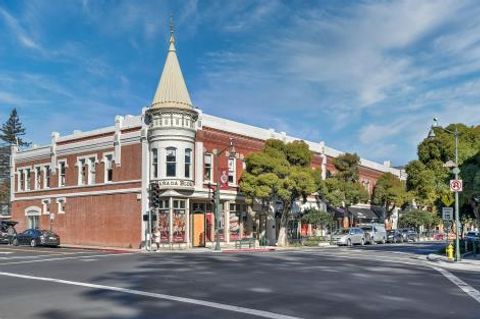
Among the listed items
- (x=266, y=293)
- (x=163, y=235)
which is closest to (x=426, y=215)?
(x=163, y=235)

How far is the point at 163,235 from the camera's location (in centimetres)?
3972

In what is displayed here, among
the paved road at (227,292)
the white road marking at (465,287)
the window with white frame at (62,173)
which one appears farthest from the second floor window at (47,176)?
the white road marking at (465,287)

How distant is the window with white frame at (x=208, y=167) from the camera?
4241 cm

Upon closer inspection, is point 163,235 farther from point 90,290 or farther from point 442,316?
point 442,316

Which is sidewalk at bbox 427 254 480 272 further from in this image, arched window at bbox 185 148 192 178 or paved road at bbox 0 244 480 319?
arched window at bbox 185 148 192 178

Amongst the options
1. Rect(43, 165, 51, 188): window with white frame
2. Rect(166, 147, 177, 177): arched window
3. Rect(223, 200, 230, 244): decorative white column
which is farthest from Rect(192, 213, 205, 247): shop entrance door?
Rect(43, 165, 51, 188): window with white frame

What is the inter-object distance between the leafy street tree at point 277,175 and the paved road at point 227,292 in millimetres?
20713

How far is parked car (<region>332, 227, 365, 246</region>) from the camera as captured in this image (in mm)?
47656

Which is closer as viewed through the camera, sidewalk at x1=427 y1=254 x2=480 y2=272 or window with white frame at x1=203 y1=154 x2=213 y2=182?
sidewalk at x1=427 y1=254 x2=480 y2=272

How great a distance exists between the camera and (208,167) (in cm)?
4288

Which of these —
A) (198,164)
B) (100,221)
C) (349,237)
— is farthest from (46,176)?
(349,237)

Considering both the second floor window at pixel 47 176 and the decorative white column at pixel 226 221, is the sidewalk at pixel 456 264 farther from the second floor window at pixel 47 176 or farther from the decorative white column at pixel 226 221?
the second floor window at pixel 47 176

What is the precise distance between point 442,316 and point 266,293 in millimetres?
4394

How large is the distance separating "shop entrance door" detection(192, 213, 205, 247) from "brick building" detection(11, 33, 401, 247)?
7cm
